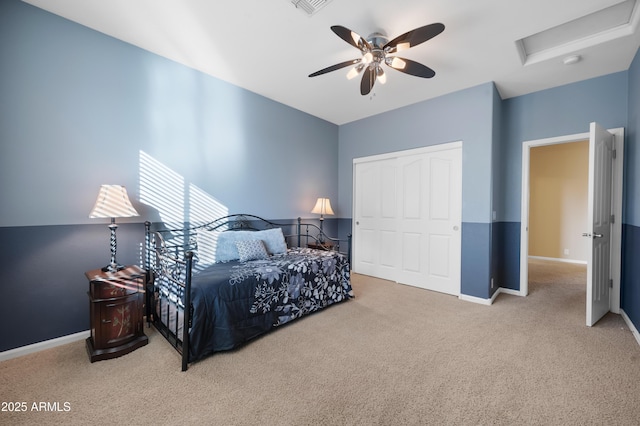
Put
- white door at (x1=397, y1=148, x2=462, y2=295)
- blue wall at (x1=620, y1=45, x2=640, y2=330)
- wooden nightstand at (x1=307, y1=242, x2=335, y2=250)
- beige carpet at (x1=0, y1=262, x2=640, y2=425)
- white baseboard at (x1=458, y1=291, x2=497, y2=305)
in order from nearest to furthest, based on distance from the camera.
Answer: beige carpet at (x1=0, y1=262, x2=640, y2=425) → blue wall at (x1=620, y1=45, x2=640, y2=330) → white baseboard at (x1=458, y1=291, x2=497, y2=305) → white door at (x1=397, y1=148, x2=462, y2=295) → wooden nightstand at (x1=307, y1=242, x2=335, y2=250)

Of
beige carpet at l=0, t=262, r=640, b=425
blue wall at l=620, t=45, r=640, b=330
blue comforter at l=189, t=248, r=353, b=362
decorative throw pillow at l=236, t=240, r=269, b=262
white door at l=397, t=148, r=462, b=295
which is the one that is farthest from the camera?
white door at l=397, t=148, r=462, b=295

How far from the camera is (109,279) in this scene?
6.56 feet

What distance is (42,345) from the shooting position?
211 centimetres

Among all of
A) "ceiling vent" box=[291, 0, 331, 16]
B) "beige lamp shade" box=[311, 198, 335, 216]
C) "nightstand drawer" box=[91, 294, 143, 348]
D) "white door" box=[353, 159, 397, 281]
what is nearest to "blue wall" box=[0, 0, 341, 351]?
"nightstand drawer" box=[91, 294, 143, 348]

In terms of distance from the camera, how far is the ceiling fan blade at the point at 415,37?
6.22 feet

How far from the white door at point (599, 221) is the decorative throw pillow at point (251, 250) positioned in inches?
131

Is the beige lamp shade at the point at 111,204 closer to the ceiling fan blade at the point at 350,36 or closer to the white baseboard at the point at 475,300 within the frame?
the ceiling fan blade at the point at 350,36

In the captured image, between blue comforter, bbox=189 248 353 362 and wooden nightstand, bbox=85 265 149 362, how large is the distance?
1.67ft

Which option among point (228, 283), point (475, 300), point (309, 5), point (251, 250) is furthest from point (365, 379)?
point (309, 5)

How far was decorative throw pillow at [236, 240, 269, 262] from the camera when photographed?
288 centimetres

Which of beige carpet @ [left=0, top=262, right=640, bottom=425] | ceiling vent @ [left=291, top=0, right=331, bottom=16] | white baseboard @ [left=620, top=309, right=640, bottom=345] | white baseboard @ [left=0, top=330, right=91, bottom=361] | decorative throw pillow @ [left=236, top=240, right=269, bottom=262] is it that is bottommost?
beige carpet @ [left=0, top=262, right=640, bottom=425]

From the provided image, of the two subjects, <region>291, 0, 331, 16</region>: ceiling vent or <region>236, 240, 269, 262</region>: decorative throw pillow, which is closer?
<region>291, 0, 331, 16</region>: ceiling vent

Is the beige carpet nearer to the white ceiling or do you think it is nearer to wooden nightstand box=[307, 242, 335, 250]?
wooden nightstand box=[307, 242, 335, 250]

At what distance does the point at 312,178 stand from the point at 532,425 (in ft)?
12.3
